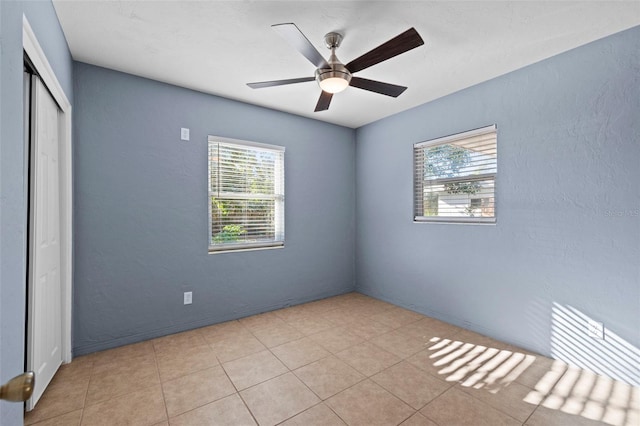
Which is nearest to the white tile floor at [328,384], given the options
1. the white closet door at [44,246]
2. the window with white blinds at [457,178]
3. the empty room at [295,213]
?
the empty room at [295,213]

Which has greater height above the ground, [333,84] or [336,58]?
[336,58]

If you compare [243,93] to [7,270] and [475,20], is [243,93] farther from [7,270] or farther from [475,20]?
[7,270]

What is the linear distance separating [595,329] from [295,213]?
3.05 m

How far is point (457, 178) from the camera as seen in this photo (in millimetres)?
3145

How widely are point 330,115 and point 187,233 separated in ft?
7.58

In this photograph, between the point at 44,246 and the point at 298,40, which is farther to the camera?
the point at 44,246

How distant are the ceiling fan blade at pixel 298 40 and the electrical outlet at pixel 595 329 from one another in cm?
280

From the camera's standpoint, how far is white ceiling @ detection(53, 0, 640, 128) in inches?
72.8

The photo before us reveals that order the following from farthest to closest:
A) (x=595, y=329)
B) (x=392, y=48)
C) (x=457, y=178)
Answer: (x=457, y=178)
(x=595, y=329)
(x=392, y=48)

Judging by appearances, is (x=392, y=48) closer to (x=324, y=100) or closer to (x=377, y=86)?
(x=377, y=86)

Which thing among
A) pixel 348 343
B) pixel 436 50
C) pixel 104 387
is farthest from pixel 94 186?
pixel 436 50

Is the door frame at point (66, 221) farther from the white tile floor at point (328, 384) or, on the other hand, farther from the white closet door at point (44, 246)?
the white tile floor at point (328, 384)

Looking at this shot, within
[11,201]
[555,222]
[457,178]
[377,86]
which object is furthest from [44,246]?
[555,222]

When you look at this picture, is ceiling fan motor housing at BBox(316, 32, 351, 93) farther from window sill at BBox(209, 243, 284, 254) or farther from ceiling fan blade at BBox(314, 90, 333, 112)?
window sill at BBox(209, 243, 284, 254)
